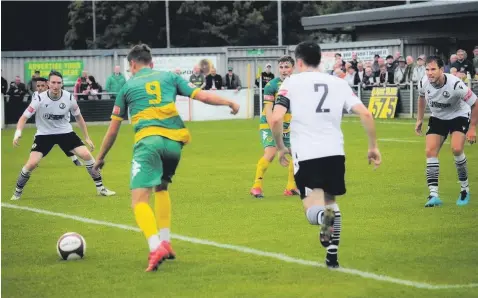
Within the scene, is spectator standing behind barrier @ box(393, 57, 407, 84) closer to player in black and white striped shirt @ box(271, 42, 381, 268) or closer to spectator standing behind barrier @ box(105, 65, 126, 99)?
spectator standing behind barrier @ box(105, 65, 126, 99)

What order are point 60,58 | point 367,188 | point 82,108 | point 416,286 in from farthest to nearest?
1. point 60,58
2. point 82,108
3. point 367,188
4. point 416,286

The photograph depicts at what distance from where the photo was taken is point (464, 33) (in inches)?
1543

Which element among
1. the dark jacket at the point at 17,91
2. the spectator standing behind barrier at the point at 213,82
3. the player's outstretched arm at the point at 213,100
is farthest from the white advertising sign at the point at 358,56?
the player's outstretched arm at the point at 213,100

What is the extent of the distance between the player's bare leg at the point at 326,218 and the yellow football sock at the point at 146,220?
1353 millimetres

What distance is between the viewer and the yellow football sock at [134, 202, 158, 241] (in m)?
9.18

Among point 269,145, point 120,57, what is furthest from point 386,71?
point 269,145

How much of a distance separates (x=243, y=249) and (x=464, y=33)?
30500 mm

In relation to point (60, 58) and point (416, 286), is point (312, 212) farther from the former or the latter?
point (60, 58)

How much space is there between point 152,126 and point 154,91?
0.32 metres

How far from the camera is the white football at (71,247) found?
9938 millimetres

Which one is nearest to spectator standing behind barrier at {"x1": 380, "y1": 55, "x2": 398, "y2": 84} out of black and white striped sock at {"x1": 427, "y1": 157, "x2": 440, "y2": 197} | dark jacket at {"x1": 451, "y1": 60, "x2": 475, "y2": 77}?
dark jacket at {"x1": 451, "y1": 60, "x2": 475, "y2": 77}

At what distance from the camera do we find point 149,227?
920cm

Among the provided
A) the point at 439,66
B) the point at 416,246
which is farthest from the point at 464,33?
the point at 416,246

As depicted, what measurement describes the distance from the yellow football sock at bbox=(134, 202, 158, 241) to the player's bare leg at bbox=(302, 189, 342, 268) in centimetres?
135
